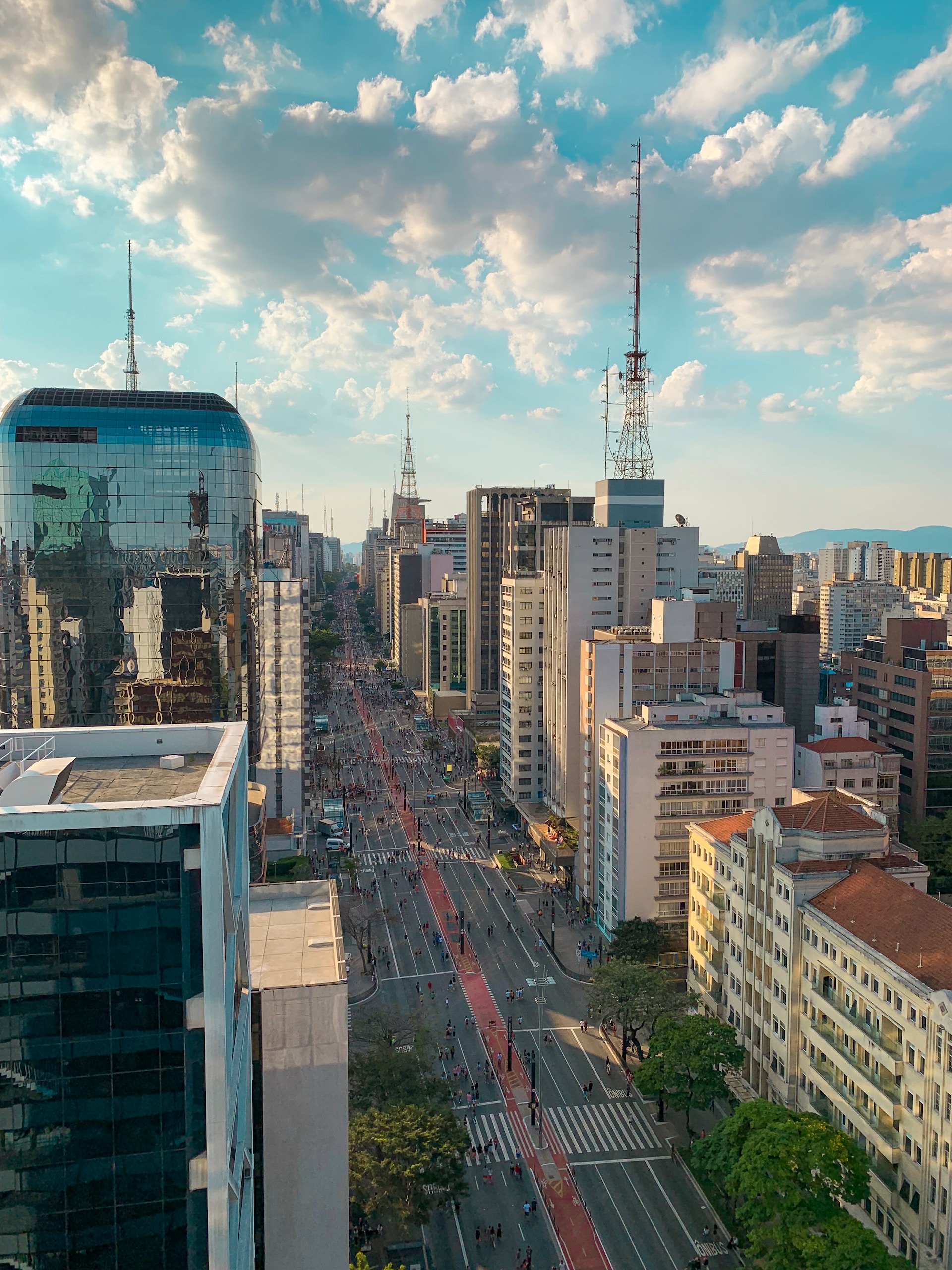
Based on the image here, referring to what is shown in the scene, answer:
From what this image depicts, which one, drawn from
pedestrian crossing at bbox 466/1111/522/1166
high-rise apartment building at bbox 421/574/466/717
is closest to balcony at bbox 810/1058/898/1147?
pedestrian crossing at bbox 466/1111/522/1166

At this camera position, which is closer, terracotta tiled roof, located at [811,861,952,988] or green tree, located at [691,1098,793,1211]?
terracotta tiled roof, located at [811,861,952,988]

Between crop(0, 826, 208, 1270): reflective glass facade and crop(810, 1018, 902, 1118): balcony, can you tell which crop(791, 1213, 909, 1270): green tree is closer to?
crop(810, 1018, 902, 1118): balcony

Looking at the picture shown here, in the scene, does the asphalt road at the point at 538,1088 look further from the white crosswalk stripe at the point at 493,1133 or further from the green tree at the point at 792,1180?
the green tree at the point at 792,1180

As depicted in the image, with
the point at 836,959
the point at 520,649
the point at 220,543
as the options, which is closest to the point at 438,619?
the point at 520,649

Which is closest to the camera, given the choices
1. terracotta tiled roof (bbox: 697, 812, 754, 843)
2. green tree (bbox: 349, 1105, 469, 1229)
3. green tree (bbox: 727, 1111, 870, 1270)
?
green tree (bbox: 727, 1111, 870, 1270)

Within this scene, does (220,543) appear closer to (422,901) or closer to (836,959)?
(422,901)

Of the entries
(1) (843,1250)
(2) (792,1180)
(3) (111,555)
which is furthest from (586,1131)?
(3) (111,555)

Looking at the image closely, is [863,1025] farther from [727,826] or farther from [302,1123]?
[302,1123]

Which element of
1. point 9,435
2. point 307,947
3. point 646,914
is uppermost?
point 9,435
